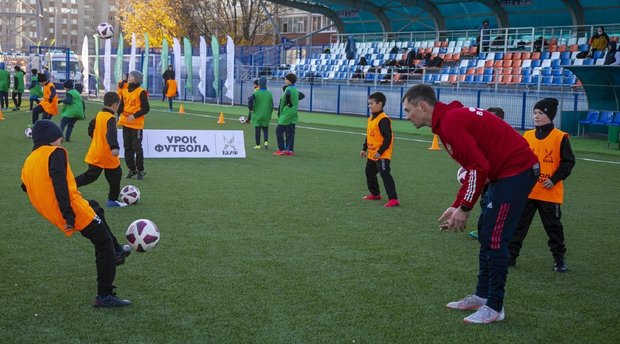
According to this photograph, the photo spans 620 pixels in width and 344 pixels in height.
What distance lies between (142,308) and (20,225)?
3623 mm

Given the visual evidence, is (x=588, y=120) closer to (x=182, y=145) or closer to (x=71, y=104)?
(x=182, y=145)

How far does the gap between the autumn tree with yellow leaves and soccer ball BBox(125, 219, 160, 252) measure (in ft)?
177

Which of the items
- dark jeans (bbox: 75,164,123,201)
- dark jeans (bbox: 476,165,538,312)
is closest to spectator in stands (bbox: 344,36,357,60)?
dark jeans (bbox: 75,164,123,201)

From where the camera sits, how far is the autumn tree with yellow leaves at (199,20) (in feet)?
207

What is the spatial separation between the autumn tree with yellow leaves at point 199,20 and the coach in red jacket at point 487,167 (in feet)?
182

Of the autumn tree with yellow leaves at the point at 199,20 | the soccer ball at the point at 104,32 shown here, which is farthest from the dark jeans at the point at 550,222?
the autumn tree with yellow leaves at the point at 199,20

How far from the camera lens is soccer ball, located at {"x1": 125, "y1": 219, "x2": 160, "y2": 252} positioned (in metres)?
6.81

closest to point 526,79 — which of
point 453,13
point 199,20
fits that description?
point 453,13

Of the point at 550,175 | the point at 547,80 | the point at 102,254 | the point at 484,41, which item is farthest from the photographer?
the point at 484,41

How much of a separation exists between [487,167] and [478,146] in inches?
9.0

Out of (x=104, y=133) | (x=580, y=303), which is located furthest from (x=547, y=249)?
(x=104, y=133)

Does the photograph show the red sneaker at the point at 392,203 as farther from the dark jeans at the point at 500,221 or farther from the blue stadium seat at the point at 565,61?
the blue stadium seat at the point at 565,61

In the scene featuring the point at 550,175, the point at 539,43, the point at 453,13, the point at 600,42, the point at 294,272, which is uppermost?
the point at 453,13

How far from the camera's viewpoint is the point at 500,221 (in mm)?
5605
